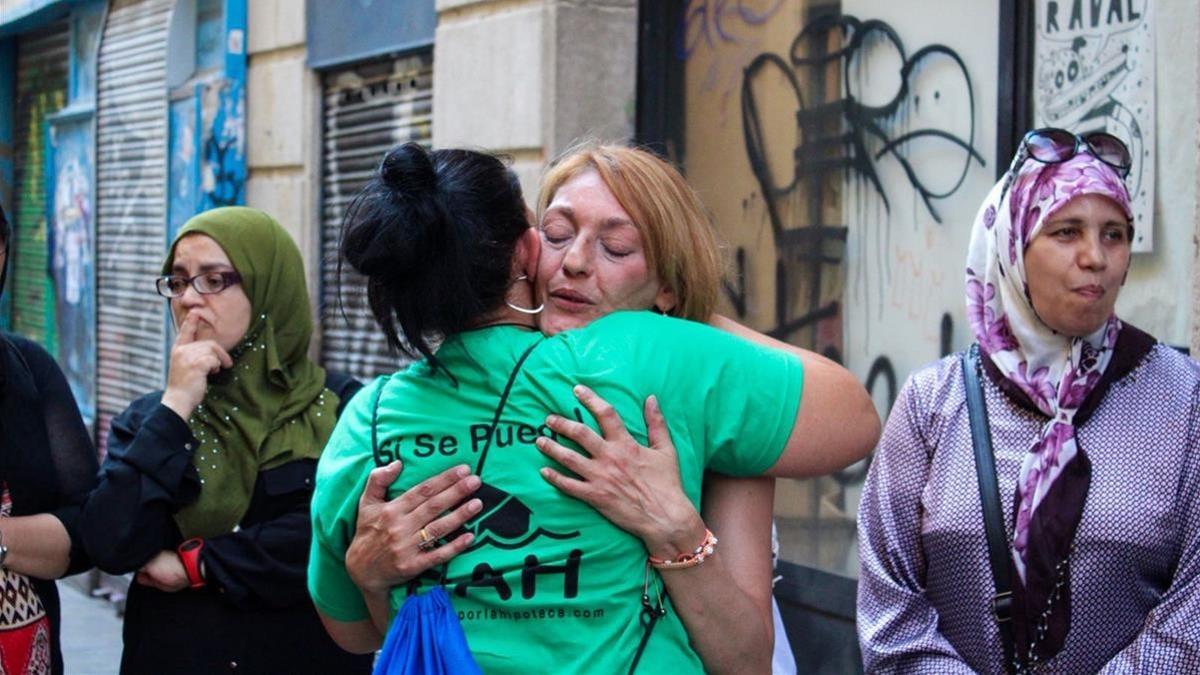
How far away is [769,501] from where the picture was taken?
2.38 meters

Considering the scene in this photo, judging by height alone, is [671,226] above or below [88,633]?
above

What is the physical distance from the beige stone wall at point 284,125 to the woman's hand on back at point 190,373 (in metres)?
4.05

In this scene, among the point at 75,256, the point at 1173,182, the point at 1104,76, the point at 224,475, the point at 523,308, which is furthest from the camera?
the point at 75,256

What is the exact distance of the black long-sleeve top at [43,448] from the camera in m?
3.47

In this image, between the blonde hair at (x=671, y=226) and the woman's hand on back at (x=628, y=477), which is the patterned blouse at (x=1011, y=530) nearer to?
the blonde hair at (x=671, y=226)

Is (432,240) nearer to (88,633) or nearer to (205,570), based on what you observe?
(205,570)

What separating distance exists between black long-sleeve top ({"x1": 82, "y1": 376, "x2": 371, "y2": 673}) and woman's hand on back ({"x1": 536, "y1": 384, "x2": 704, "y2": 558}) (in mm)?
1569

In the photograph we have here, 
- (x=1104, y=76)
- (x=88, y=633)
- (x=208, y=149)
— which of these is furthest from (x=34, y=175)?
(x=1104, y=76)

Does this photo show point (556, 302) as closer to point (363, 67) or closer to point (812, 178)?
point (812, 178)

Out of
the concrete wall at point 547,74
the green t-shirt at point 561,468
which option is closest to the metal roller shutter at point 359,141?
the concrete wall at point 547,74

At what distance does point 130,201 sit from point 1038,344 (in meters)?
7.93

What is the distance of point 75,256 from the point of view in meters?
11.0

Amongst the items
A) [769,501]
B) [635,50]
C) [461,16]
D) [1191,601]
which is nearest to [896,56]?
[635,50]

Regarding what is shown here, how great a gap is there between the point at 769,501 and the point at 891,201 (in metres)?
3.03
